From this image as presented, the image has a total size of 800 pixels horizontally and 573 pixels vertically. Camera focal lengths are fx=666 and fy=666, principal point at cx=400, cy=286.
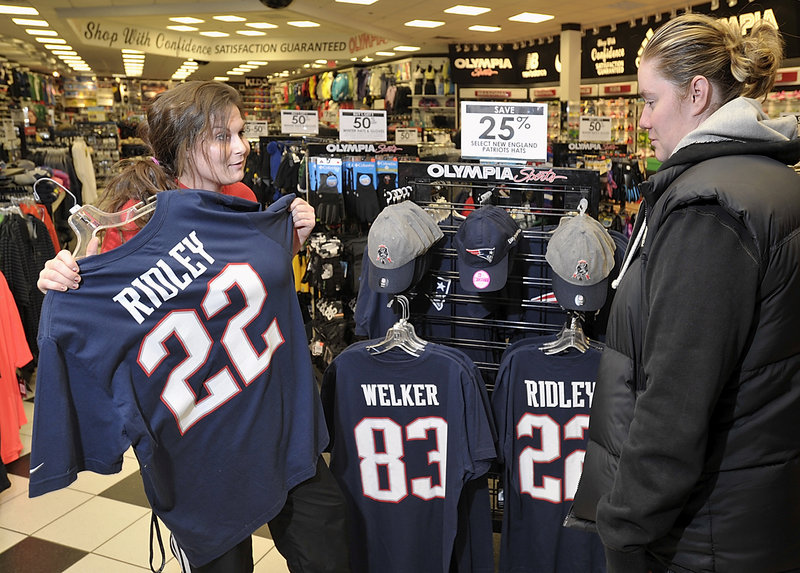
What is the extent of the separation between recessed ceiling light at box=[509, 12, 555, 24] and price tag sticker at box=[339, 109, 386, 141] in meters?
5.95

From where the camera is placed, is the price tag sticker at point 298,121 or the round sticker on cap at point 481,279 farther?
the price tag sticker at point 298,121

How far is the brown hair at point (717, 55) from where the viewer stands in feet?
4.17

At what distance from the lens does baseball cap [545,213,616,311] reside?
6.88 feet

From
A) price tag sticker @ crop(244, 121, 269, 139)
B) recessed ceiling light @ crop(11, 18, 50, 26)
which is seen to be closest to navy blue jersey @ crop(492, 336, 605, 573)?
price tag sticker @ crop(244, 121, 269, 139)

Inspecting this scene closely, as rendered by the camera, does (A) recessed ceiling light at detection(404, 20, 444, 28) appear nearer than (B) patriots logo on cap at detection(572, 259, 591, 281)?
No

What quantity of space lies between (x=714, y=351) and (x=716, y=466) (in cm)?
24

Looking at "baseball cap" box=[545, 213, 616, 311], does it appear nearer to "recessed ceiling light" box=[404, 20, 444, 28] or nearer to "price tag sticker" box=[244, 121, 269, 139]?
"price tag sticker" box=[244, 121, 269, 139]

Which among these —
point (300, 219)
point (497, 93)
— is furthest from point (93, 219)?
point (497, 93)


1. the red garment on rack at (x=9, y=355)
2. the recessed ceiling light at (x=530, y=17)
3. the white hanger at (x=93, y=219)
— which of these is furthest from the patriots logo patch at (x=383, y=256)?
the recessed ceiling light at (x=530, y=17)

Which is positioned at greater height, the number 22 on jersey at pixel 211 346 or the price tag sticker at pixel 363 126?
the price tag sticker at pixel 363 126

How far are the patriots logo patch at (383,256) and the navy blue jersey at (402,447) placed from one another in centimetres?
30

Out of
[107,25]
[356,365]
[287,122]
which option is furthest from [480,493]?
[107,25]

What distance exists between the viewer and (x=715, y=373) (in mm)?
1123

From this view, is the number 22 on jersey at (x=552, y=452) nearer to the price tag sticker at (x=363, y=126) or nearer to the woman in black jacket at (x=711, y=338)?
the woman in black jacket at (x=711, y=338)
